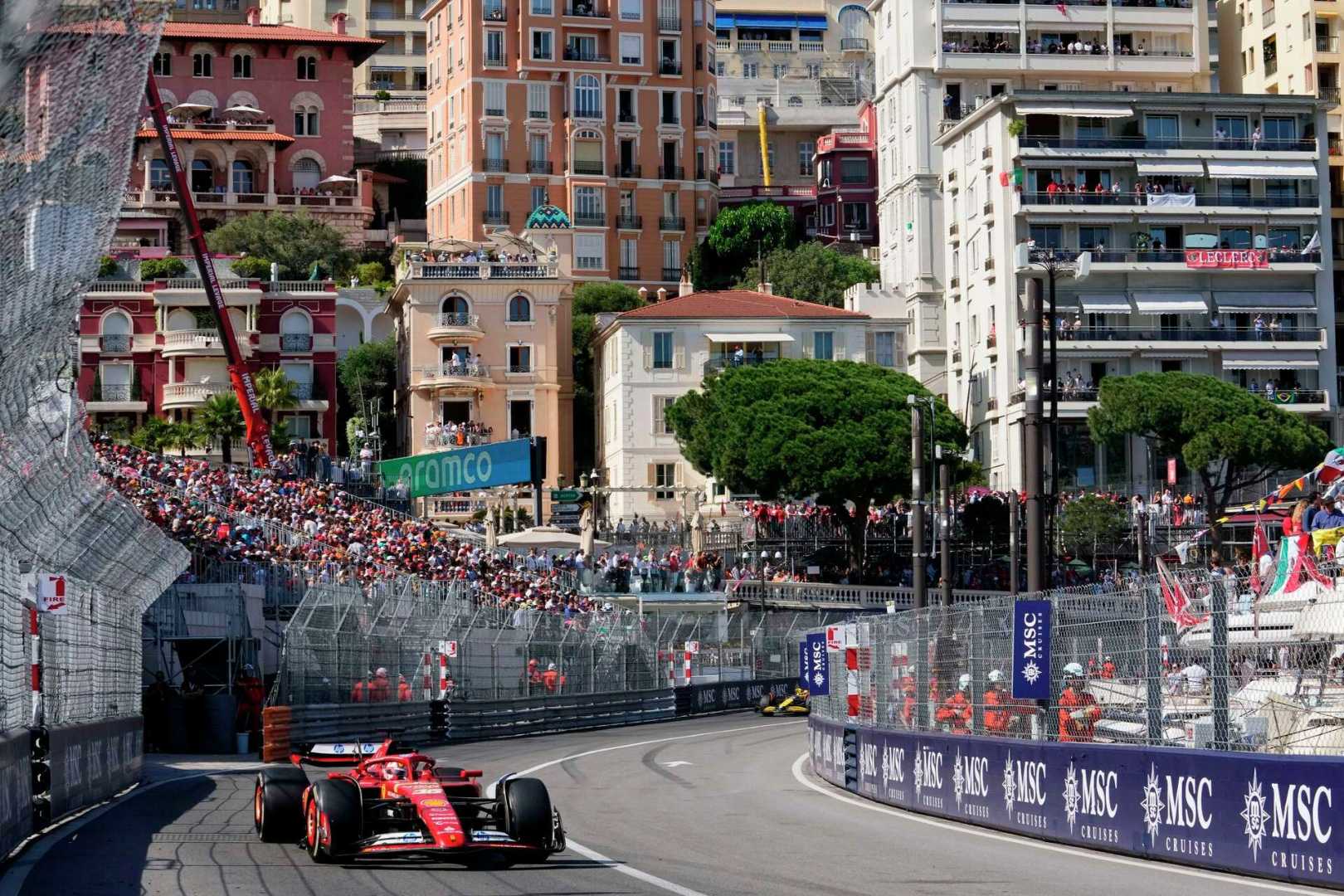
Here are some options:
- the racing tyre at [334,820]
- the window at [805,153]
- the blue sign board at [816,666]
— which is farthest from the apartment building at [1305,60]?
the racing tyre at [334,820]

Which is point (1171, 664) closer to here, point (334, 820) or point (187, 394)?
point (334, 820)

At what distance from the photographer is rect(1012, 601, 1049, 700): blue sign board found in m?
18.3

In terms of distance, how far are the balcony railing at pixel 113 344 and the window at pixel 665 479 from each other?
21498 mm

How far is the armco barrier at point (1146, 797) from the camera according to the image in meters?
14.4

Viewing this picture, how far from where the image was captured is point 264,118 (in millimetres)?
119438

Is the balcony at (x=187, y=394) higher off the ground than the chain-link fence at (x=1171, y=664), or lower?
higher

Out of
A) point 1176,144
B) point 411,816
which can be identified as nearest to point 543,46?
point 1176,144

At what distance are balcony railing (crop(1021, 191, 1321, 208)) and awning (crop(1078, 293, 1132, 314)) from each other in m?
3.51

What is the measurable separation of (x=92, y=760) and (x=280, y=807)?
550cm

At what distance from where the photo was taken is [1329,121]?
9625 centimetres

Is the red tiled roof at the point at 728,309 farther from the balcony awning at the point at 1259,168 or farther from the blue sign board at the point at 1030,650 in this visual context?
the blue sign board at the point at 1030,650

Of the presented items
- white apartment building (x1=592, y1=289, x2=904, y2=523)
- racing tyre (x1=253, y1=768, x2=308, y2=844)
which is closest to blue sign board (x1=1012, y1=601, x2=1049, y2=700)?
racing tyre (x1=253, y1=768, x2=308, y2=844)

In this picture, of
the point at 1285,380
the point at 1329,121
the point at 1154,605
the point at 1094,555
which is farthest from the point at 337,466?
the point at 1154,605

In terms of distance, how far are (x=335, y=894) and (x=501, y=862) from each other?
2234 mm
